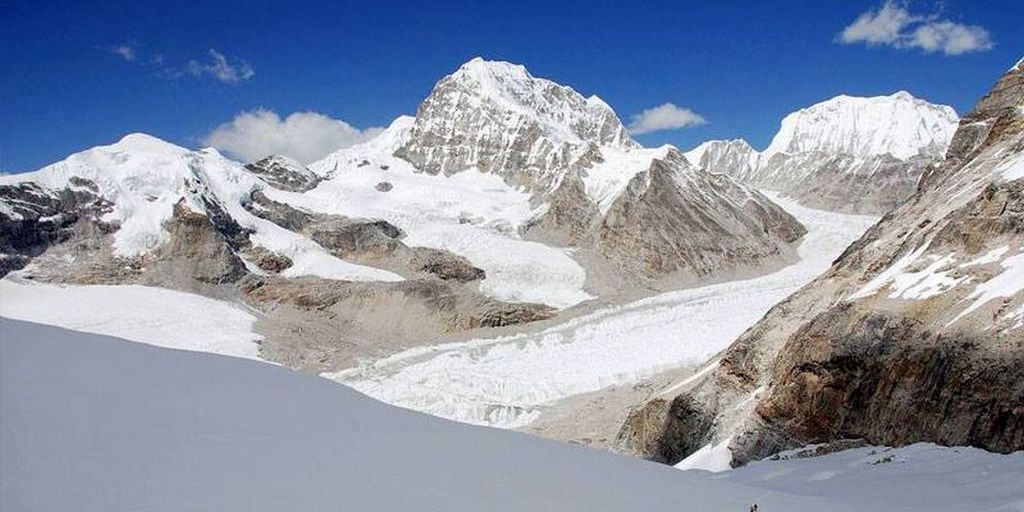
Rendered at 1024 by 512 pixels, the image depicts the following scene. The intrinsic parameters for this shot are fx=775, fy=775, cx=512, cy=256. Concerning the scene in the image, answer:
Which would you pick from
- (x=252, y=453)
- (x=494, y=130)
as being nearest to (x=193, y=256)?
(x=494, y=130)

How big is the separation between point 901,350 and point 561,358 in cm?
5024

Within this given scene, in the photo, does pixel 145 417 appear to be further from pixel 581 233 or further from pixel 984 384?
pixel 581 233

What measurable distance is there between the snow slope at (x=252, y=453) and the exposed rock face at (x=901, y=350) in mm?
8548

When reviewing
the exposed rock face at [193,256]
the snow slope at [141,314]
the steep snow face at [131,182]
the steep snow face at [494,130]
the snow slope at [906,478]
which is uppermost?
the steep snow face at [494,130]

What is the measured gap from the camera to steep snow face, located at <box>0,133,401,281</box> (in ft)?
345

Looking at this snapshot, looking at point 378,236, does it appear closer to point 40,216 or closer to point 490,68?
point 40,216

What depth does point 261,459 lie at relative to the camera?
233 inches

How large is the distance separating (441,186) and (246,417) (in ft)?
479

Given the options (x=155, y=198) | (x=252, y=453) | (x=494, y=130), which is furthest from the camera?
(x=494, y=130)

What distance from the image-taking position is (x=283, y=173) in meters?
148

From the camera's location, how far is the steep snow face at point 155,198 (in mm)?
105062

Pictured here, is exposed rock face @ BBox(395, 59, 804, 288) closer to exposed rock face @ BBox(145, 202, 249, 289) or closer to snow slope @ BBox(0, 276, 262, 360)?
exposed rock face @ BBox(145, 202, 249, 289)

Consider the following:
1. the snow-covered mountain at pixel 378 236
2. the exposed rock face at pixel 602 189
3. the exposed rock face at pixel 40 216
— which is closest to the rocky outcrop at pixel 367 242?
the snow-covered mountain at pixel 378 236

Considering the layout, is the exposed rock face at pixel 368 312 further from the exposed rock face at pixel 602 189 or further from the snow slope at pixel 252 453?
the snow slope at pixel 252 453
